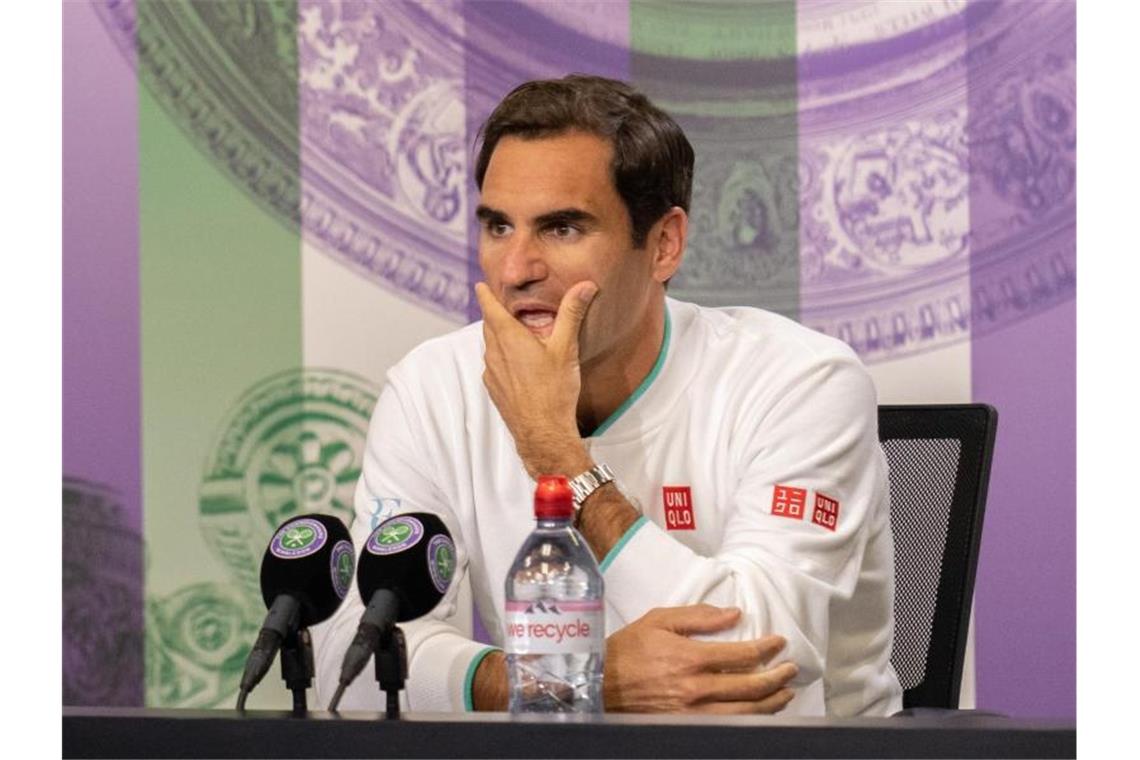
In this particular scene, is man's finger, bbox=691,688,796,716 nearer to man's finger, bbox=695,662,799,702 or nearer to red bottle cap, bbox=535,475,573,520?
man's finger, bbox=695,662,799,702

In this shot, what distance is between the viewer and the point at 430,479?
80.5 inches

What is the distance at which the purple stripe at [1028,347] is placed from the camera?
2.67 meters

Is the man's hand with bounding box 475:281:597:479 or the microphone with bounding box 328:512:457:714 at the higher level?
the man's hand with bounding box 475:281:597:479

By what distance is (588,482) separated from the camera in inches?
71.8

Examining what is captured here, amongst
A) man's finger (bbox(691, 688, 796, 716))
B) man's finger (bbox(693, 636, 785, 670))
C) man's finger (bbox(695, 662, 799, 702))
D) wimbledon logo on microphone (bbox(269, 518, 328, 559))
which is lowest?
man's finger (bbox(691, 688, 796, 716))

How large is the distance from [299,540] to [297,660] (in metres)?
0.10

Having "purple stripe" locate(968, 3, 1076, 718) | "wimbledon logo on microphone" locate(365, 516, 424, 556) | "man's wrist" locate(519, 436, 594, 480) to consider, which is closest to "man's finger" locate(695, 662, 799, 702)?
A: "man's wrist" locate(519, 436, 594, 480)

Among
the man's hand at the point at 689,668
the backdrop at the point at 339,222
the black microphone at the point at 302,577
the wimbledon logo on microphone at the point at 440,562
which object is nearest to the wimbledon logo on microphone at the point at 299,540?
the black microphone at the point at 302,577

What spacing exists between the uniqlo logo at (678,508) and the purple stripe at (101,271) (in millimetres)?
1185

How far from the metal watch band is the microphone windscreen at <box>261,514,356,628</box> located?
493 millimetres

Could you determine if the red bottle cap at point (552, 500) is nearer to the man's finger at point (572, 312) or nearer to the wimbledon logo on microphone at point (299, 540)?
the wimbledon logo on microphone at point (299, 540)

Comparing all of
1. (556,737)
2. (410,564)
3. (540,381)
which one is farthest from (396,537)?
(540,381)

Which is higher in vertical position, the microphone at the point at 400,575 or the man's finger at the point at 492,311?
the man's finger at the point at 492,311

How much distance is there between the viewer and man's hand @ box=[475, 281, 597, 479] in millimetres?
1888
